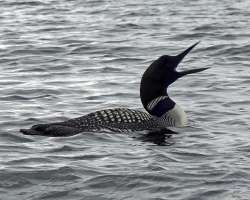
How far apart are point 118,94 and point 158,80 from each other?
5.72ft

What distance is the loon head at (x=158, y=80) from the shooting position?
11242 millimetres

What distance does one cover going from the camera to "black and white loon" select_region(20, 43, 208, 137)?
1021cm

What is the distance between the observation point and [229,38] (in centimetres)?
1767

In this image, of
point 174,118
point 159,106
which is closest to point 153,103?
point 159,106

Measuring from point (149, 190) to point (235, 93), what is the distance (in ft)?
16.7

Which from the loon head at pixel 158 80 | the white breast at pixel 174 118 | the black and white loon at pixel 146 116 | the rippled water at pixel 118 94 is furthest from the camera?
the loon head at pixel 158 80

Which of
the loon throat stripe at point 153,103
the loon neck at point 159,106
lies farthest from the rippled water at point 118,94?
the loon throat stripe at point 153,103

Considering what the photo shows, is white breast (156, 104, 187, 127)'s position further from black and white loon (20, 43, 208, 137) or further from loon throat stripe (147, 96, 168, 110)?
Result: loon throat stripe (147, 96, 168, 110)

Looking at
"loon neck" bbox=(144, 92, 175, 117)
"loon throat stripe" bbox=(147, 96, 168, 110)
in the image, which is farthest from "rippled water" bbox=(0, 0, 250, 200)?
"loon throat stripe" bbox=(147, 96, 168, 110)

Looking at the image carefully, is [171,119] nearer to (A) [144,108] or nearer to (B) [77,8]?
(A) [144,108]

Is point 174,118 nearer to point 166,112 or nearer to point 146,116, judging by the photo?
point 166,112

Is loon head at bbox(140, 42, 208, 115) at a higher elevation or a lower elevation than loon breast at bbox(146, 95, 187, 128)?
higher

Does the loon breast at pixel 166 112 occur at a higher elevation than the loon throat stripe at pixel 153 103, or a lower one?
lower

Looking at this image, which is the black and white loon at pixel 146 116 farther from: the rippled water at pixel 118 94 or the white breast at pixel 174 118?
the rippled water at pixel 118 94
